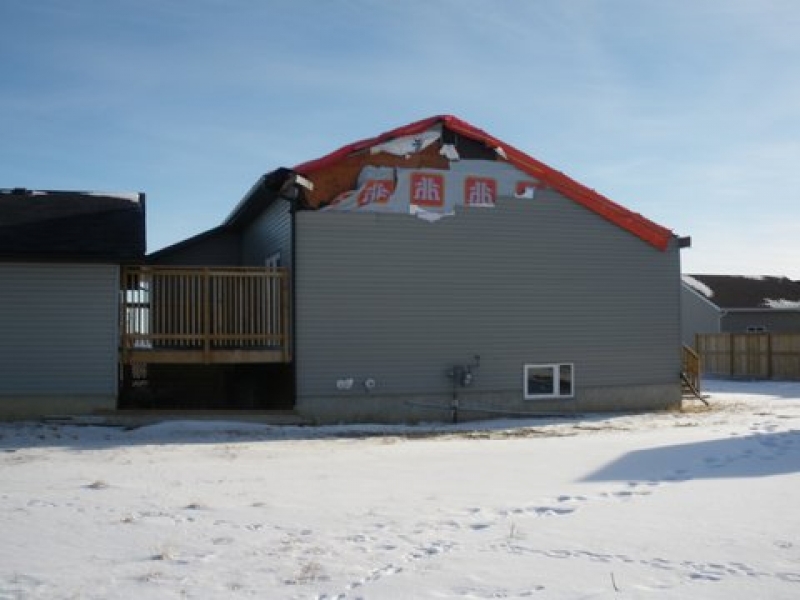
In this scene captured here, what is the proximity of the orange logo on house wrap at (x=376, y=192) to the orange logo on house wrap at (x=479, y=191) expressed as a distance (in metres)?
1.71

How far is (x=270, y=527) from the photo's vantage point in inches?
302

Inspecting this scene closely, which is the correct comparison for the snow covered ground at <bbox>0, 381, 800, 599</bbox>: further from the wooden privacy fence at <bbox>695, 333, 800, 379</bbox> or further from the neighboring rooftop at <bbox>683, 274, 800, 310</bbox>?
the neighboring rooftop at <bbox>683, 274, 800, 310</bbox>

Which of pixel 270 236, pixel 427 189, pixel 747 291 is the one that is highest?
pixel 427 189

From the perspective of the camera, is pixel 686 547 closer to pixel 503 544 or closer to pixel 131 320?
pixel 503 544

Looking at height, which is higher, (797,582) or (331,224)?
(331,224)

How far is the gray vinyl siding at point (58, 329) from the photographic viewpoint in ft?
51.5

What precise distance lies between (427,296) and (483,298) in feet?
4.16

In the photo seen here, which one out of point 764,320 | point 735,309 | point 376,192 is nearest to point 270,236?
point 376,192

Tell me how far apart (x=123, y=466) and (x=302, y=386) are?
5.89 metres

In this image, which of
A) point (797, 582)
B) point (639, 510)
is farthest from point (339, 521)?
point (797, 582)

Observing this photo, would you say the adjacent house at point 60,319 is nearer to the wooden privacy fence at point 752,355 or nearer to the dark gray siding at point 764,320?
the wooden privacy fence at point 752,355

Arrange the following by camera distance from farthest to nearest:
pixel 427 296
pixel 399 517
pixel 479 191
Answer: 1. pixel 479 191
2. pixel 427 296
3. pixel 399 517

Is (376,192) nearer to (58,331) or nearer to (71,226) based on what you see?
(71,226)

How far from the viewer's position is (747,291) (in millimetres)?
44969
